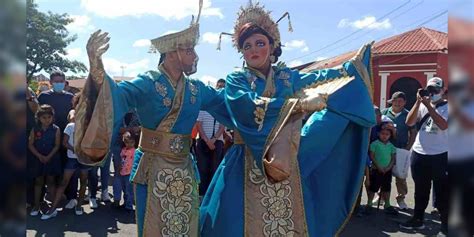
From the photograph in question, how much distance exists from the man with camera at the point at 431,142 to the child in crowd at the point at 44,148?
4.43 m

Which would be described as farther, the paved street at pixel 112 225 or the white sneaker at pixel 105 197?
the white sneaker at pixel 105 197

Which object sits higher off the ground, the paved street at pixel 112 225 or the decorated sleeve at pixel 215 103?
the decorated sleeve at pixel 215 103

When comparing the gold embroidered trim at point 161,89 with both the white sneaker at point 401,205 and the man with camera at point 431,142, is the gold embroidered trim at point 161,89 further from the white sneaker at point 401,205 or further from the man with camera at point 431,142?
the white sneaker at point 401,205

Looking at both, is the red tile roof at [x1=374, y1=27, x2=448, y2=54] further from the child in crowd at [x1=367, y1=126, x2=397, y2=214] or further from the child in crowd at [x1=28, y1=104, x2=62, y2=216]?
the child in crowd at [x1=28, y1=104, x2=62, y2=216]

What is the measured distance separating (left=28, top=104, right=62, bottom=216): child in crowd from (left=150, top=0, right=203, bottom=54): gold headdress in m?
3.39

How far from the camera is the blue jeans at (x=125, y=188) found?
19.8 feet

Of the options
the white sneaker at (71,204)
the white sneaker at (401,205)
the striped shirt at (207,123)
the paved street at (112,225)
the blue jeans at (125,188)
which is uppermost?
the striped shirt at (207,123)

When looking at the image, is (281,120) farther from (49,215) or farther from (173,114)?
(49,215)

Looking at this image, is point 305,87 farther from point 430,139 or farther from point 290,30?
point 430,139

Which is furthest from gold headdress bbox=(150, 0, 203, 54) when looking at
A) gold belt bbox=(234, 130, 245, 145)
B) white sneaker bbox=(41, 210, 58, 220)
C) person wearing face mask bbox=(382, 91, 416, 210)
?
person wearing face mask bbox=(382, 91, 416, 210)

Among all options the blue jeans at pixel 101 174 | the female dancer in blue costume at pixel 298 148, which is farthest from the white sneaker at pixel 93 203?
the female dancer in blue costume at pixel 298 148

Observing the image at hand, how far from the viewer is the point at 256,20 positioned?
3.07m

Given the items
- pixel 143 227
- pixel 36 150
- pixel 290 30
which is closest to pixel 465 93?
pixel 143 227

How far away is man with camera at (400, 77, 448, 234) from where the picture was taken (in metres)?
4.84
